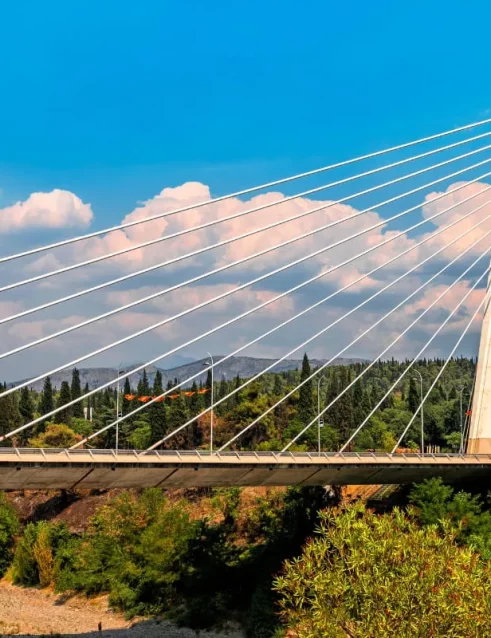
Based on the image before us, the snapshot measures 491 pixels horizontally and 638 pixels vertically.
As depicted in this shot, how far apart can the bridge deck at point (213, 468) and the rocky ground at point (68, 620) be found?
9767 mm

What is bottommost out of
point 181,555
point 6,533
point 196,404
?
point 6,533

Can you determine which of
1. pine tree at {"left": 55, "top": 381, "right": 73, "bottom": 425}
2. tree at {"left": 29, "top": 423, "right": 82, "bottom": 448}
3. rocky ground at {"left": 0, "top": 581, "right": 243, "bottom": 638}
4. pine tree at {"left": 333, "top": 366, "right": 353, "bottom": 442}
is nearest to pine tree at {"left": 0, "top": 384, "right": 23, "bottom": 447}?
tree at {"left": 29, "top": 423, "right": 82, "bottom": 448}

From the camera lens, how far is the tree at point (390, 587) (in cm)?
3023

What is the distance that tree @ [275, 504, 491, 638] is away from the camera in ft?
99.2

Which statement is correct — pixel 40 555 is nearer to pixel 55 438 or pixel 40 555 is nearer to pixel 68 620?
pixel 68 620

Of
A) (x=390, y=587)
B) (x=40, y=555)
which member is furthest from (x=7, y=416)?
(x=390, y=587)

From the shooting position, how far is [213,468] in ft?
167

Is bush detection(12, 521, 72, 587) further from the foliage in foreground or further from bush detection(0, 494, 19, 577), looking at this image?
bush detection(0, 494, 19, 577)

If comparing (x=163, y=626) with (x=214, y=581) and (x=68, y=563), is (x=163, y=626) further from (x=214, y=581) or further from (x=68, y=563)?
(x=68, y=563)

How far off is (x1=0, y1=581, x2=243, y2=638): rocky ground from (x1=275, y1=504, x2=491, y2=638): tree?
A: 22200mm

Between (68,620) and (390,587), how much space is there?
1336 inches

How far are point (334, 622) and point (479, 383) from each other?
106 feet

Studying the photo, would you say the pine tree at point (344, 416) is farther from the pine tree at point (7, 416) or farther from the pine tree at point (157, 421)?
the pine tree at point (7, 416)

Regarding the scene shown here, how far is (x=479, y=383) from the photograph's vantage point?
60.7 meters
